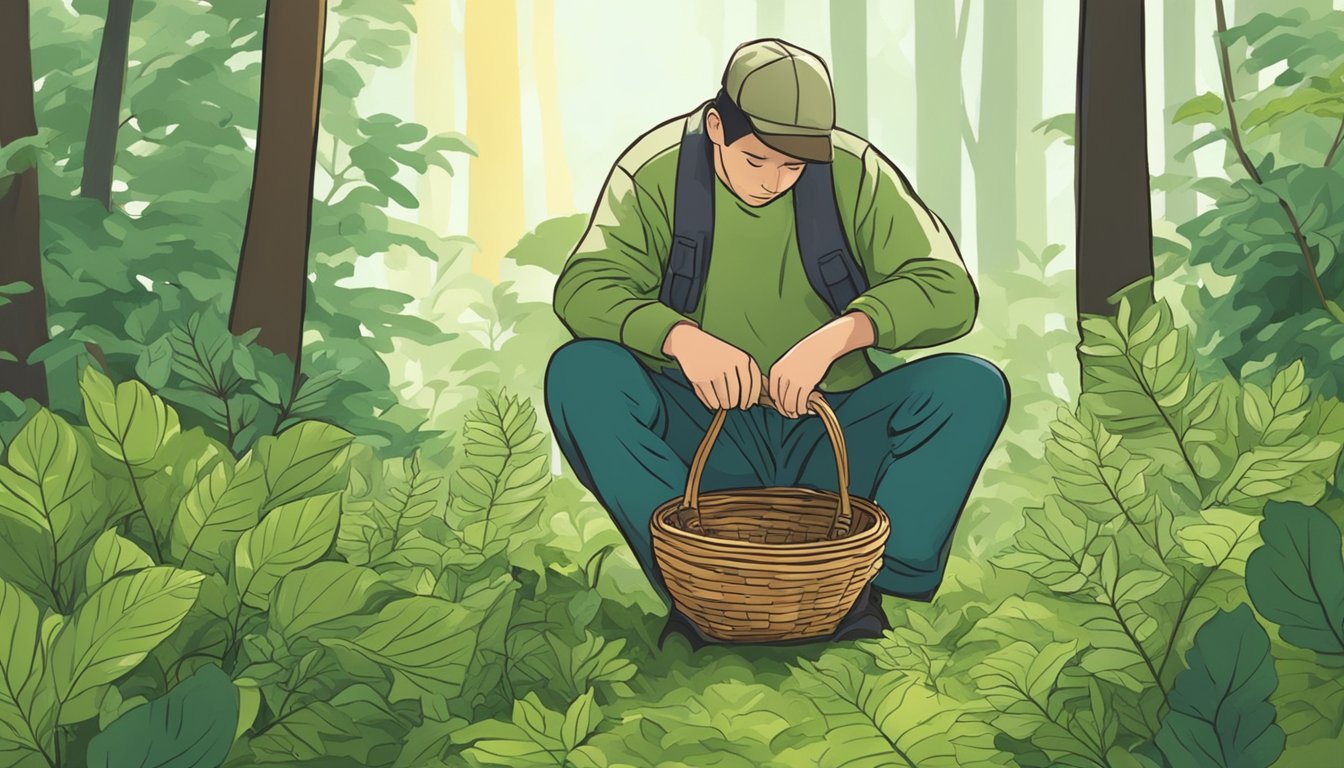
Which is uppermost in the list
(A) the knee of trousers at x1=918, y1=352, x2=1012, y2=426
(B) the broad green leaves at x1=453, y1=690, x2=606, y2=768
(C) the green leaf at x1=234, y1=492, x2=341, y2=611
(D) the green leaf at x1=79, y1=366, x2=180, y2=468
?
(D) the green leaf at x1=79, y1=366, x2=180, y2=468

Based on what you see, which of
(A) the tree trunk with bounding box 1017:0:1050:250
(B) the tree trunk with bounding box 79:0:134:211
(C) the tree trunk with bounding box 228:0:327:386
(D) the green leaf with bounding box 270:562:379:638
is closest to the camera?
(D) the green leaf with bounding box 270:562:379:638

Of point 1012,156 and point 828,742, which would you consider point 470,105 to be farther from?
point 828,742

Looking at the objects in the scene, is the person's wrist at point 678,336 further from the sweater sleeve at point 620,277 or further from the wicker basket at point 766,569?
the wicker basket at point 766,569

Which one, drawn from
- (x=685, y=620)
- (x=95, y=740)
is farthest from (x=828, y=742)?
(x=95, y=740)

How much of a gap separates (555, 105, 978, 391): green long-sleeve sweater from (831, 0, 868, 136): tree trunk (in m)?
1.40

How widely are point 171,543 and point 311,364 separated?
35.7 inches

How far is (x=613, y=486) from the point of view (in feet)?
5.69

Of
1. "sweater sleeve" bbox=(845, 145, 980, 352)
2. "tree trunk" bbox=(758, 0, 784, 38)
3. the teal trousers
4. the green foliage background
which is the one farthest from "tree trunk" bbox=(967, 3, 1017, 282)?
the teal trousers

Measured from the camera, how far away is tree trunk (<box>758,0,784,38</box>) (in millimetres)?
2988

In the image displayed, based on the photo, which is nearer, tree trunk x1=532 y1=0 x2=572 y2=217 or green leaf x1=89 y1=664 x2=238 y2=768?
green leaf x1=89 y1=664 x2=238 y2=768

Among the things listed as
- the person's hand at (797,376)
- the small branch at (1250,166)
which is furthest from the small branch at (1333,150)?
the person's hand at (797,376)

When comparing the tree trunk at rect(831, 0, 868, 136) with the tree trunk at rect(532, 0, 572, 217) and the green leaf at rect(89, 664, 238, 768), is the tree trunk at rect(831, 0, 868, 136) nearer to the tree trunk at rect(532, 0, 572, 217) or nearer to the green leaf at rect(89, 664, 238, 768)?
the tree trunk at rect(532, 0, 572, 217)

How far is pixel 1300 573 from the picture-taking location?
1.16 metres

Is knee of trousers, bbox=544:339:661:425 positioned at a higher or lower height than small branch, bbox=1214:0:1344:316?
lower
